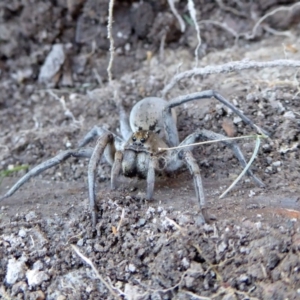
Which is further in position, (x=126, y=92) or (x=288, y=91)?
(x=126, y=92)

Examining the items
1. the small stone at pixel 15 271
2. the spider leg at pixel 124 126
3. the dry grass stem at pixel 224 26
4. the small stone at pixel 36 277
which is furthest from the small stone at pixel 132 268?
the dry grass stem at pixel 224 26

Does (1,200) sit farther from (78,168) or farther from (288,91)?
(288,91)

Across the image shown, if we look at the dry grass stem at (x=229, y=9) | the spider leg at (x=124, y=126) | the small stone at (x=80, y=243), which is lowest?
the small stone at (x=80, y=243)

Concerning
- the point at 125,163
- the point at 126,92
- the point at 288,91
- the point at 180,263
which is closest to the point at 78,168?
the point at 125,163

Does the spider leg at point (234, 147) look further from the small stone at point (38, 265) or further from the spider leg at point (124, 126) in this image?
the small stone at point (38, 265)

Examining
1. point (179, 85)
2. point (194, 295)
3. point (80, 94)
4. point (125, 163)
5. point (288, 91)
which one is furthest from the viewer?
point (80, 94)

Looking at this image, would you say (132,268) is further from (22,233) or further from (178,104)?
(178,104)

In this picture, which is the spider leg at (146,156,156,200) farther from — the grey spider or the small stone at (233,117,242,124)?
the small stone at (233,117,242,124)
